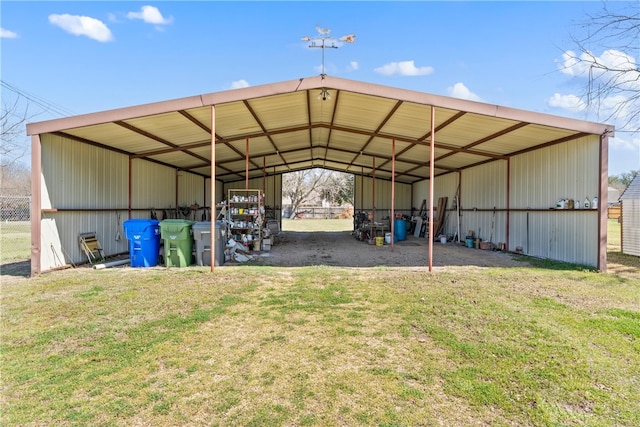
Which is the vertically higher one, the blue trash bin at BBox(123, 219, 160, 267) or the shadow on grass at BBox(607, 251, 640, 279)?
the blue trash bin at BBox(123, 219, 160, 267)

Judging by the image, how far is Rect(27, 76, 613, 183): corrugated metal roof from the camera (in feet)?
22.5

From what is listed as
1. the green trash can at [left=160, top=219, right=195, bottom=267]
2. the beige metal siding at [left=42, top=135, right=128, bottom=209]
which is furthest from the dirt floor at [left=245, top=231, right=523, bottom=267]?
the beige metal siding at [left=42, top=135, right=128, bottom=209]

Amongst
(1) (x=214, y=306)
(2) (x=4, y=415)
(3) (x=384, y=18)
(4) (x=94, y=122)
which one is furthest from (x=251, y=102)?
(2) (x=4, y=415)

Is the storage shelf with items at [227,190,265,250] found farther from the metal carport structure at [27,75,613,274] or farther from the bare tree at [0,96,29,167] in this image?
the bare tree at [0,96,29,167]

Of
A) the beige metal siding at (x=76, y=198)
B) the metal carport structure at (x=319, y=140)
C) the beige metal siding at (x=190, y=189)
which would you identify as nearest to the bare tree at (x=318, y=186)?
the beige metal siding at (x=190, y=189)

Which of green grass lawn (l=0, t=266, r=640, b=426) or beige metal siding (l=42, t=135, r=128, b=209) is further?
beige metal siding (l=42, t=135, r=128, b=209)

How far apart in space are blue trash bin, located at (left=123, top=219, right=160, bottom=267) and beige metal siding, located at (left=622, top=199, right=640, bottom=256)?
41.4 ft

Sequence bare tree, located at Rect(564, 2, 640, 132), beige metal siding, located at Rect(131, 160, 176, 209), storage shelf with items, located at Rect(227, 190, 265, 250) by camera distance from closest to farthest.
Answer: bare tree, located at Rect(564, 2, 640, 132), storage shelf with items, located at Rect(227, 190, 265, 250), beige metal siding, located at Rect(131, 160, 176, 209)

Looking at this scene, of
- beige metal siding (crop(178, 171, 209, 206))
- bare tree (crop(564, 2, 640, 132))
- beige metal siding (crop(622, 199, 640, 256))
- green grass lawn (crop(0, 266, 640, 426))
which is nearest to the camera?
green grass lawn (crop(0, 266, 640, 426))

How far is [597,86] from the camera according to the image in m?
6.45

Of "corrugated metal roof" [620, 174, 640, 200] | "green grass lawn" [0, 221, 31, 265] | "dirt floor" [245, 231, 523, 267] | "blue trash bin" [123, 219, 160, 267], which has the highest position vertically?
"corrugated metal roof" [620, 174, 640, 200]

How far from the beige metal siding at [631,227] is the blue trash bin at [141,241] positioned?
41.4ft

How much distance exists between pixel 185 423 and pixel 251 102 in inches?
257

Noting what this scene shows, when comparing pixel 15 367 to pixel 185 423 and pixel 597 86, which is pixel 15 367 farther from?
pixel 597 86
